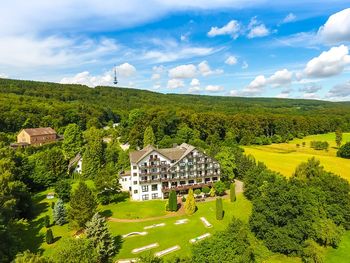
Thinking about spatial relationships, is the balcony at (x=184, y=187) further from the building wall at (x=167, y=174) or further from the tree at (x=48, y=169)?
the tree at (x=48, y=169)

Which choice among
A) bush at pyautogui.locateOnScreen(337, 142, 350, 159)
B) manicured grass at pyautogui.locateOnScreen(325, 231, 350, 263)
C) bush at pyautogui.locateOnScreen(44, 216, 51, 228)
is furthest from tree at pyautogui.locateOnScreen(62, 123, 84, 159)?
bush at pyautogui.locateOnScreen(337, 142, 350, 159)

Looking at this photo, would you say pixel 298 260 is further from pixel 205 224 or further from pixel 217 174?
pixel 217 174

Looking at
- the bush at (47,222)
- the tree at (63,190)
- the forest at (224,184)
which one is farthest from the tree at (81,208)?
the tree at (63,190)

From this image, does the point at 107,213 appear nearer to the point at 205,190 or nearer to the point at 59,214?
the point at 59,214

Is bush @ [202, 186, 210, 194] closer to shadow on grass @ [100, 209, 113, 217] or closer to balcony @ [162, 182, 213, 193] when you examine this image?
balcony @ [162, 182, 213, 193]

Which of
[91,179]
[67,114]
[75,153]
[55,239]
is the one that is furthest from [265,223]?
[67,114]

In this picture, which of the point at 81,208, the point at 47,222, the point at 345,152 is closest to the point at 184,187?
the point at 81,208
